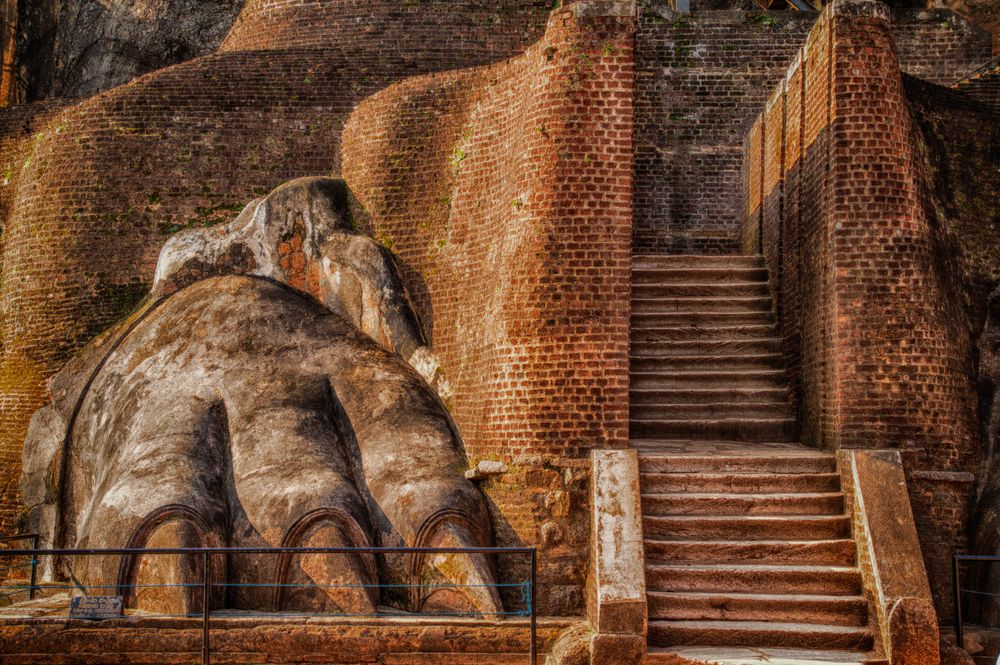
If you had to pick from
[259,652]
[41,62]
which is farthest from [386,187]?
[41,62]

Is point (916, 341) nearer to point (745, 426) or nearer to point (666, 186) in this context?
point (745, 426)

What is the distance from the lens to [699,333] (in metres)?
12.0

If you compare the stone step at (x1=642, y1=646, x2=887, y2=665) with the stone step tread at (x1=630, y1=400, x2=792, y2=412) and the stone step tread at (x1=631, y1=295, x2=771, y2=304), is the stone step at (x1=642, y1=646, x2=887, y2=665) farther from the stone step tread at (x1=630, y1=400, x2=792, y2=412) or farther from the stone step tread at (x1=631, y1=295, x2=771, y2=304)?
the stone step tread at (x1=631, y1=295, x2=771, y2=304)

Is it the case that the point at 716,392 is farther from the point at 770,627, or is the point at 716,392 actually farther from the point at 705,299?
the point at 770,627

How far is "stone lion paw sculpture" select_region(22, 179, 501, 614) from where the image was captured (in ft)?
29.4

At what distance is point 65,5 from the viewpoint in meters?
24.3

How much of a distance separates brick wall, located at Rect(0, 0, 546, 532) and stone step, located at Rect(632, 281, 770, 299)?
14.5ft

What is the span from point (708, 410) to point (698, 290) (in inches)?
81.4

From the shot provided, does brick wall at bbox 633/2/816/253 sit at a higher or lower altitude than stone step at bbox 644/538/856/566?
higher

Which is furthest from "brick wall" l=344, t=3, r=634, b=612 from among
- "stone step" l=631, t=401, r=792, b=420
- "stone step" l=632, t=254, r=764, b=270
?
"stone step" l=632, t=254, r=764, b=270

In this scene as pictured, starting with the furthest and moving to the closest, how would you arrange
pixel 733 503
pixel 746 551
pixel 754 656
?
pixel 733 503 < pixel 746 551 < pixel 754 656

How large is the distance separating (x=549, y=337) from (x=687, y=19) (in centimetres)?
981

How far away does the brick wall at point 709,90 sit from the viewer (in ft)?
53.0

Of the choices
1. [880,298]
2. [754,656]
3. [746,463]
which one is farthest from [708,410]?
[754,656]
